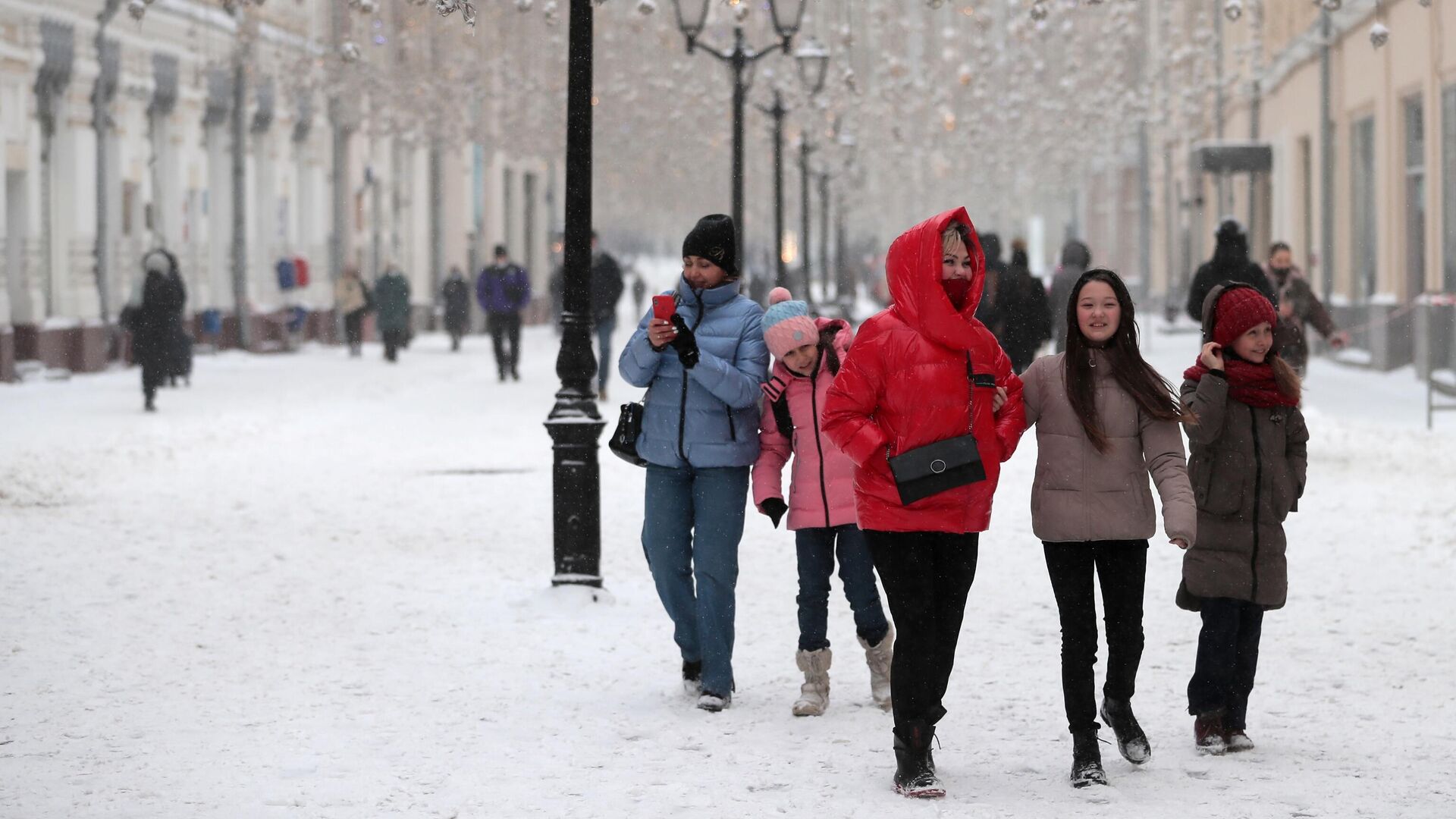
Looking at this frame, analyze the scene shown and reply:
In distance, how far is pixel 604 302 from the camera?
80.2ft

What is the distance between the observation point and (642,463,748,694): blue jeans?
7.67 metres

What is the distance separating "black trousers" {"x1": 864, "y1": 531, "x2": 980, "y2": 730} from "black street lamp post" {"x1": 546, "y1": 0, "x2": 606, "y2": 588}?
10.5ft

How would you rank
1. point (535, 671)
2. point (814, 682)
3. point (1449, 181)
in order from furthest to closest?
point (1449, 181) < point (535, 671) < point (814, 682)

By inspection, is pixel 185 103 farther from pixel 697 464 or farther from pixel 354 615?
pixel 697 464

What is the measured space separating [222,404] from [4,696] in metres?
16.1

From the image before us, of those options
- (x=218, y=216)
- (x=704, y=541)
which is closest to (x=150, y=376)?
(x=218, y=216)

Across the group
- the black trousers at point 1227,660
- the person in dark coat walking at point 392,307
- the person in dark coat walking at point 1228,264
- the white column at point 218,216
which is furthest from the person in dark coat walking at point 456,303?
the black trousers at point 1227,660

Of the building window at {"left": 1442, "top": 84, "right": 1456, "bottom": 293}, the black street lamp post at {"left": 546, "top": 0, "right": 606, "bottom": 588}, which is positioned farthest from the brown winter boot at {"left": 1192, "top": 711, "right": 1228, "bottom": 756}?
the building window at {"left": 1442, "top": 84, "right": 1456, "bottom": 293}

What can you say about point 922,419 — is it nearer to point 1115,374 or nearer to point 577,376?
point 1115,374

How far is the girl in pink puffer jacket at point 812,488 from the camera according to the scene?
750 centimetres

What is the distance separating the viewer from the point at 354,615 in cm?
979

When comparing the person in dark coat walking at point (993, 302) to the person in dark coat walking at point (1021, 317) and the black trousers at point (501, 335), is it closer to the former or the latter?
the person in dark coat walking at point (1021, 317)

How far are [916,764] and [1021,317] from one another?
38.7 ft

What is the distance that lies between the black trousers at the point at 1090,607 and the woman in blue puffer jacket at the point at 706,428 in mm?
1428
